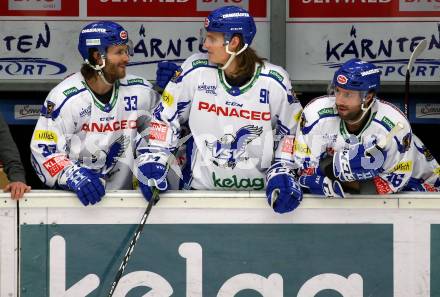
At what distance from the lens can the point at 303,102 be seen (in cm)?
748

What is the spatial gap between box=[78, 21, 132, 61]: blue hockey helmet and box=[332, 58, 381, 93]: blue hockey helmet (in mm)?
1149

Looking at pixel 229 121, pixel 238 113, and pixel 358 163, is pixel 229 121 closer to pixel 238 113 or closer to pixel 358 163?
pixel 238 113

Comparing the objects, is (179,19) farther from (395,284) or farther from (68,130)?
(395,284)

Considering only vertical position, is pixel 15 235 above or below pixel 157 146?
below

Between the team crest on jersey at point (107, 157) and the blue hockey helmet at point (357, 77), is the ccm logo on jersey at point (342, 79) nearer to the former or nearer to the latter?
the blue hockey helmet at point (357, 77)

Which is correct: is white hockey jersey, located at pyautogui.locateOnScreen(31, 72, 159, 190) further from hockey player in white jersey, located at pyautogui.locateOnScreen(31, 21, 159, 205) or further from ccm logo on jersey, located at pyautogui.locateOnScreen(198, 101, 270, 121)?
ccm logo on jersey, located at pyautogui.locateOnScreen(198, 101, 270, 121)

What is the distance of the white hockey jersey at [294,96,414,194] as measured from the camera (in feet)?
17.3

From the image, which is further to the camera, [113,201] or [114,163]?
[114,163]

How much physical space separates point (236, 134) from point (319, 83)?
1.84 meters

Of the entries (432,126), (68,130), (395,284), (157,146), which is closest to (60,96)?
(68,130)

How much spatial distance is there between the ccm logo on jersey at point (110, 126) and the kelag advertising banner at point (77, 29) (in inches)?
65.0

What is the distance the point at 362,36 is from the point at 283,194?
2.47m

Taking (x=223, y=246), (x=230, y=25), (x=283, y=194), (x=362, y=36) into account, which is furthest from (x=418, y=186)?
(x=362, y=36)

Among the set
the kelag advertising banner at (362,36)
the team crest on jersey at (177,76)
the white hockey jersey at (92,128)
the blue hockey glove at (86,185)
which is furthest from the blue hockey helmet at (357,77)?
the kelag advertising banner at (362,36)
